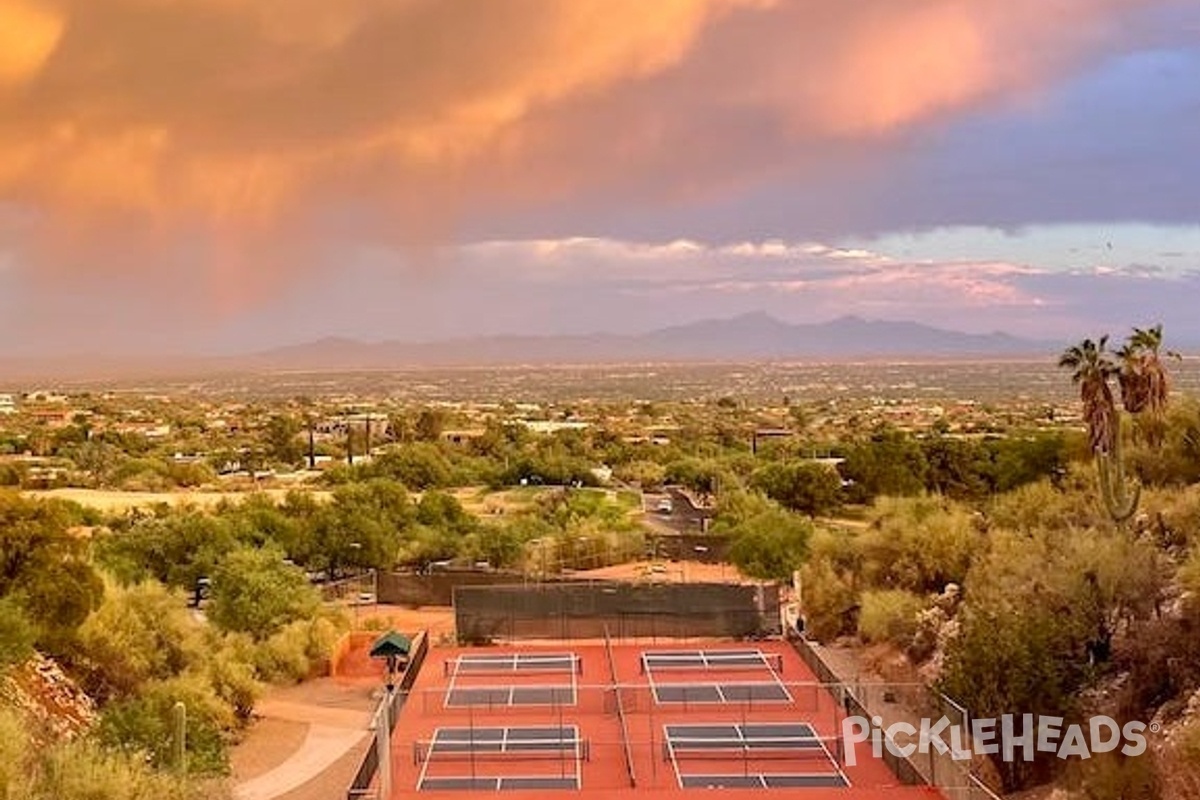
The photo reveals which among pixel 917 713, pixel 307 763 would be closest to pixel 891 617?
pixel 917 713

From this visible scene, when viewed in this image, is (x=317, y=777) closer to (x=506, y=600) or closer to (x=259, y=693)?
(x=259, y=693)

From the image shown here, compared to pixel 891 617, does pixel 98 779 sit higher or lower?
higher

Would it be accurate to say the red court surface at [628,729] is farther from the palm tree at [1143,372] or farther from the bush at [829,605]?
the palm tree at [1143,372]

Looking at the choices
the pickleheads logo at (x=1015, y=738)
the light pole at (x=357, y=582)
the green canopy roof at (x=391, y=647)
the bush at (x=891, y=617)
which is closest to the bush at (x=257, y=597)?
the light pole at (x=357, y=582)

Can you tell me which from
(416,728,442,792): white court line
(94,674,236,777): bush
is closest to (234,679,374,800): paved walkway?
(94,674,236,777): bush

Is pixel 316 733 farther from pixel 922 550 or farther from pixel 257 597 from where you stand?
pixel 922 550

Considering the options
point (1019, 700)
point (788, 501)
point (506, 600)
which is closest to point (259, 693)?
point (506, 600)

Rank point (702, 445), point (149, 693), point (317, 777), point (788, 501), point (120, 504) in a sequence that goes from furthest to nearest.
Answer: point (702, 445) < point (120, 504) < point (788, 501) < point (149, 693) < point (317, 777)
